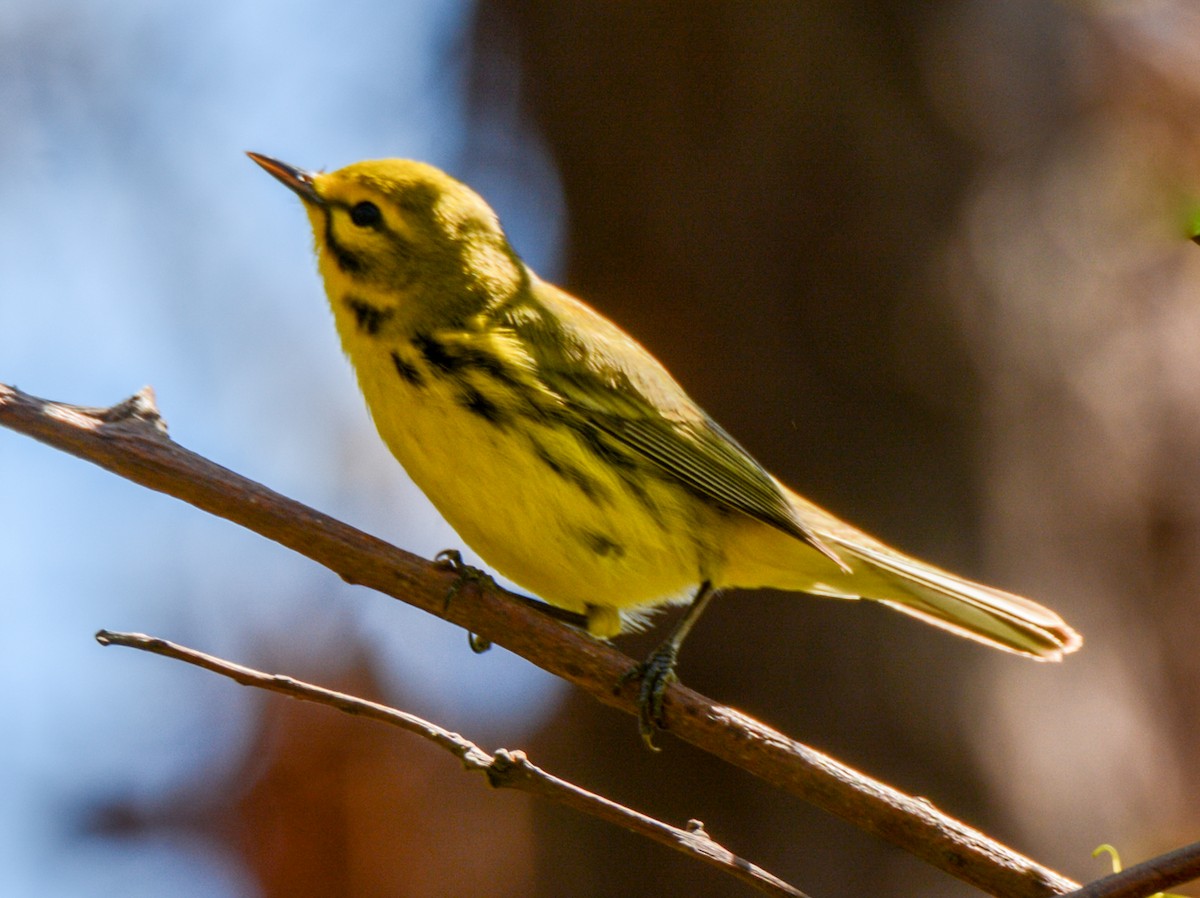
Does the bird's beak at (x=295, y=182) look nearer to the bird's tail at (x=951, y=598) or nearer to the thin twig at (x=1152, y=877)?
the bird's tail at (x=951, y=598)

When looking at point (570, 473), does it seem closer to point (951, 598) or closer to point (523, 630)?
point (523, 630)

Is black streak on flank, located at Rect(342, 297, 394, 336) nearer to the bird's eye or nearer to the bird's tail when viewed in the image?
the bird's eye

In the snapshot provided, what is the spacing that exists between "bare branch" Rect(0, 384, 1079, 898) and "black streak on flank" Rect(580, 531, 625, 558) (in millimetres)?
581

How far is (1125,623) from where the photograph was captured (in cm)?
440

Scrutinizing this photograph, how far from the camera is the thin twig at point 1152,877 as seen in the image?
1395 mm

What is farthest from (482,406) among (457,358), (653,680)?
(653,680)

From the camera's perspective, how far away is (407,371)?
9.55 feet

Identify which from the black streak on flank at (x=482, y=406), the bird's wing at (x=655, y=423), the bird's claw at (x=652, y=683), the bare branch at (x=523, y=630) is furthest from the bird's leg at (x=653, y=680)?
the black streak on flank at (x=482, y=406)

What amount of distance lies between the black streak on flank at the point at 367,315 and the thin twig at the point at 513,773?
133cm

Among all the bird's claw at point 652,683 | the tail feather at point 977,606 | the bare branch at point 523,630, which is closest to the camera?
the bare branch at point 523,630

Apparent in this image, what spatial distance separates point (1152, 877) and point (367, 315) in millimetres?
2285

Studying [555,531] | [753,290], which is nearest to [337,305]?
[555,531]

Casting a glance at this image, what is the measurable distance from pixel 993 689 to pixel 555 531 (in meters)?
1.98

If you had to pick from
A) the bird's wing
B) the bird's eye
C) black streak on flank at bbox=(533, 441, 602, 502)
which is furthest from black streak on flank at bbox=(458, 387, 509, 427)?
the bird's eye
